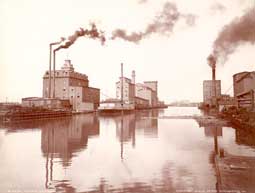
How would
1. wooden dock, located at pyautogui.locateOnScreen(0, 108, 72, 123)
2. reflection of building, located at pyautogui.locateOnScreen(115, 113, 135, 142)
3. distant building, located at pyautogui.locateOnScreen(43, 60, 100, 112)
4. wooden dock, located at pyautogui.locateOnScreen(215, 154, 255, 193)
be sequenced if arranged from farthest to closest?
distant building, located at pyautogui.locateOnScreen(43, 60, 100, 112) < wooden dock, located at pyautogui.locateOnScreen(0, 108, 72, 123) < reflection of building, located at pyautogui.locateOnScreen(115, 113, 135, 142) < wooden dock, located at pyautogui.locateOnScreen(215, 154, 255, 193)

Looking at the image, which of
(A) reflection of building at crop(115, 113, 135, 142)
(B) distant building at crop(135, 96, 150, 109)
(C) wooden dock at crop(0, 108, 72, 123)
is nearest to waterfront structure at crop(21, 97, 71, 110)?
(C) wooden dock at crop(0, 108, 72, 123)

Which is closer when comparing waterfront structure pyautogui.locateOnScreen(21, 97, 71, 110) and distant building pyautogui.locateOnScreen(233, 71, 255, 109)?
distant building pyautogui.locateOnScreen(233, 71, 255, 109)

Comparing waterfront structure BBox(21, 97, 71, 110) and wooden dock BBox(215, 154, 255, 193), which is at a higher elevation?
waterfront structure BBox(21, 97, 71, 110)

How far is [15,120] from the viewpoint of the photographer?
15.1 meters

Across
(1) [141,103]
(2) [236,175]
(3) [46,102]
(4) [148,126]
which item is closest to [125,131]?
(4) [148,126]

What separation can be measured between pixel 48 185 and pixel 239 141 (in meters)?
5.90

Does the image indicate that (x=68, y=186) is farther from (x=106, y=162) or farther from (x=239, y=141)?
(x=239, y=141)

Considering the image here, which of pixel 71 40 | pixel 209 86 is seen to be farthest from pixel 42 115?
pixel 209 86

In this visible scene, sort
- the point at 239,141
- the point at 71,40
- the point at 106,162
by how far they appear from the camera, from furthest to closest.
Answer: the point at 71,40 → the point at 239,141 → the point at 106,162

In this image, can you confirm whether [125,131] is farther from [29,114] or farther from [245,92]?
[29,114]

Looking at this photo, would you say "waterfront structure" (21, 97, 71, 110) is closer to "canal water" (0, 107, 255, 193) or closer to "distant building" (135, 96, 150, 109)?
"distant building" (135, 96, 150, 109)

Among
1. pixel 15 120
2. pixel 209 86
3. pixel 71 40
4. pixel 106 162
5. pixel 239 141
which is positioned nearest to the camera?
pixel 106 162

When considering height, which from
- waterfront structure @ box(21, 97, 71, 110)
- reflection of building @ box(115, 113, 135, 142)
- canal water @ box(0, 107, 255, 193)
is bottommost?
canal water @ box(0, 107, 255, 193)

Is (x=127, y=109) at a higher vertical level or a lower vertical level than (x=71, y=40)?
lower
